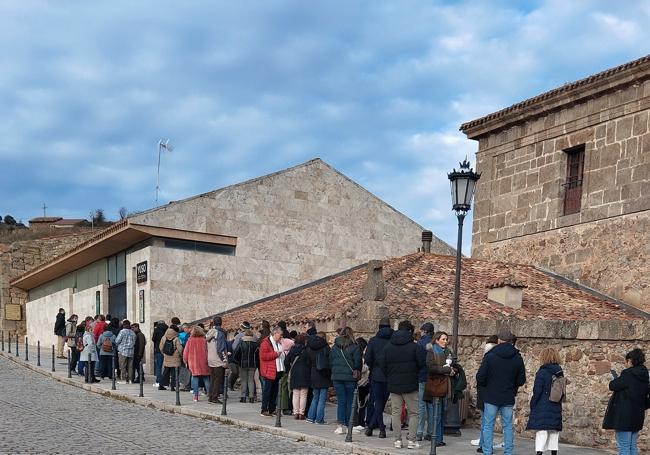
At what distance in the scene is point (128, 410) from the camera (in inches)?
598

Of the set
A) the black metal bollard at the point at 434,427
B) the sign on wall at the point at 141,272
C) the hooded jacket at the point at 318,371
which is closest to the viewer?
the black metal bollard at the point at 434,427

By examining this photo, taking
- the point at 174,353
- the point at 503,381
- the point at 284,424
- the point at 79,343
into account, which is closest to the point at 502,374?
the point at 503,381

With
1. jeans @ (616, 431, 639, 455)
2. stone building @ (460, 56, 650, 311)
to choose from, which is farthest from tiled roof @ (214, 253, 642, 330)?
jeans @ (616, 431, 639, 455)

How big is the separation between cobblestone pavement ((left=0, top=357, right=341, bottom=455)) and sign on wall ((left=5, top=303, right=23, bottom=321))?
80.4 ft

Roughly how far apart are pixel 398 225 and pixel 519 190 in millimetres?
6443

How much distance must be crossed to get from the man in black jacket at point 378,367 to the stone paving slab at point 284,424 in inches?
14.9

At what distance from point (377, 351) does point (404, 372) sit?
734mm

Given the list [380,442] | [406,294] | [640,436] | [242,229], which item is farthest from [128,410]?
[242,229]

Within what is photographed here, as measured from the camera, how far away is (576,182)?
22.4m

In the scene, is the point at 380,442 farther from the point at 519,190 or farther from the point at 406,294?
the point at 519,190

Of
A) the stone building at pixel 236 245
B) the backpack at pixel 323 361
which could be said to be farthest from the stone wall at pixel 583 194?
the backpack at pixel 323 361

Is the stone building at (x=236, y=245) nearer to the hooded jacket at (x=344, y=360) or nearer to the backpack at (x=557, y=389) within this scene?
the hooded jacket at (x=344, y=360)

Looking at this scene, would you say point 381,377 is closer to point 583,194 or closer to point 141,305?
point 583,194

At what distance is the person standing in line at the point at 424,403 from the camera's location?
11.2 metres
